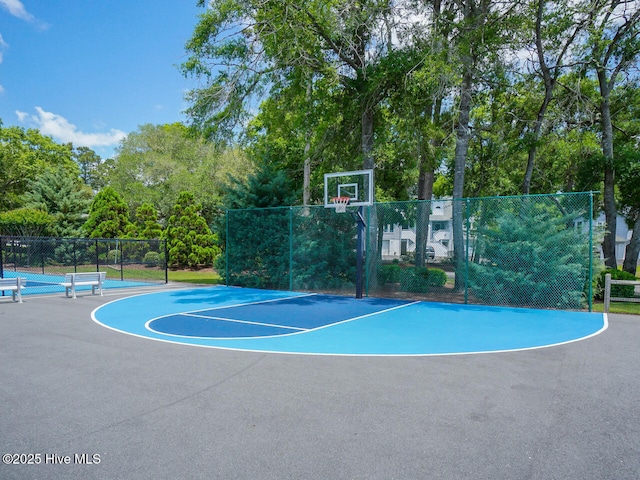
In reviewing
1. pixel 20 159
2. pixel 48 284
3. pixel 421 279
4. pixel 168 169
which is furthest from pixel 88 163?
pixel 421 279

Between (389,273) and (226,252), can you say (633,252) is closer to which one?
(389,273)

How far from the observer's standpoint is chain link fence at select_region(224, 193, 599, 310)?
426 inches

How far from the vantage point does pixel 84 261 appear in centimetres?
2345

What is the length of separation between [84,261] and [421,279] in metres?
18.9

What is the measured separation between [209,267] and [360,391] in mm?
22381

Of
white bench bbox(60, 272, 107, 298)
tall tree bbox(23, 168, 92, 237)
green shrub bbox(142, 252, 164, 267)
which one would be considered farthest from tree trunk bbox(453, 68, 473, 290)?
tall tree bbox(23, 168, 92, 237)

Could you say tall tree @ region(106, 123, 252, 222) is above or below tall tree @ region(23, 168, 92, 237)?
above

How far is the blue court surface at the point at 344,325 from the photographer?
7160 mm

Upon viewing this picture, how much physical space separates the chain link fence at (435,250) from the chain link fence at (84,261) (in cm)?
571

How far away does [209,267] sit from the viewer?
26125mm

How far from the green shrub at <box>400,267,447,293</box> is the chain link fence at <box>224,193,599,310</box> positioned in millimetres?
30

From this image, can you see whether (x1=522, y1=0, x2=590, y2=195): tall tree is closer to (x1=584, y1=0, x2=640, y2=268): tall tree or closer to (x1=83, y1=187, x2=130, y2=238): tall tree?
(x1=584, y1=0, x2=640, y2=268): tall tree

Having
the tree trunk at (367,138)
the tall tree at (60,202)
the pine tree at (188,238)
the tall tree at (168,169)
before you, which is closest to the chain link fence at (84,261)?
the pine tree at (188,238)

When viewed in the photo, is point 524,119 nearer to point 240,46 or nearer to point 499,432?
point 240,46
